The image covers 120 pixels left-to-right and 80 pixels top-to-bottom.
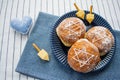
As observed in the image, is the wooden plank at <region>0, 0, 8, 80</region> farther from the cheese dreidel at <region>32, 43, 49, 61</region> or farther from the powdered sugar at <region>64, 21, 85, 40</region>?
the powdered sugar at <region>64, 21, 85, 40</region>

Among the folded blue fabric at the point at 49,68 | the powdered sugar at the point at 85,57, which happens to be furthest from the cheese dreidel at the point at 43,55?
the powdered sugar at the point at 85,57

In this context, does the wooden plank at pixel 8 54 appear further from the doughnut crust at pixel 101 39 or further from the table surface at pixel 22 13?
the doughnut crust at pixel 101 39

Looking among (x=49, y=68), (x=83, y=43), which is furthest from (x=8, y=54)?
(x=83, y=43)

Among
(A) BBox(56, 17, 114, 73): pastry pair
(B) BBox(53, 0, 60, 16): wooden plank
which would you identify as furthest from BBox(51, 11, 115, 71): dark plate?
(B) BBox(53, 0, 60, 16): wooden plank

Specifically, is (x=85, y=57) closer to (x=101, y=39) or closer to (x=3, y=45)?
(x=101, y=39)

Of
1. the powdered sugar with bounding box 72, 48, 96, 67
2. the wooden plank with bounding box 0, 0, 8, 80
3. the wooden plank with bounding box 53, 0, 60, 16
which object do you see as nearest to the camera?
the powdered sugar with bounding box 72, 48, 96, 67

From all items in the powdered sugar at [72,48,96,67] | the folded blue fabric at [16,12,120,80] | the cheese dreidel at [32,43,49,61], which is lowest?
the folded blue fabric at [16,12,120,80]
